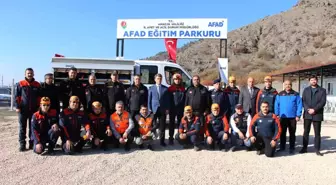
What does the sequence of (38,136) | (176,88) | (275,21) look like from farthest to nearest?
(275,21) < (176,88) < (38,136)

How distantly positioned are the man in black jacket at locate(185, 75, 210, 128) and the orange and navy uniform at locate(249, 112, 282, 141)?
3.85 feet

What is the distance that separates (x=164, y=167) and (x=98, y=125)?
2.07 m

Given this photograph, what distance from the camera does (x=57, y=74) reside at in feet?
32.1

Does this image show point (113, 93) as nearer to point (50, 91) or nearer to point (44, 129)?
point (50, 91)

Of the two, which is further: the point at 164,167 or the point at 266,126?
the point at 266,126

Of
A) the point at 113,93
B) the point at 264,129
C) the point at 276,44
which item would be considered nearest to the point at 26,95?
the point at 113,93

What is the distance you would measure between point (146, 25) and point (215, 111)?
768cm

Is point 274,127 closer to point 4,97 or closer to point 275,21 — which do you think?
point 4,97

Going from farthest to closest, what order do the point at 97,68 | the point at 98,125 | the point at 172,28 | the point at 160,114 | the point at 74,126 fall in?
the point at 172,28 < the point at 97,68 < the point at 160,114 < the point at 98,125 < the point at 74,126

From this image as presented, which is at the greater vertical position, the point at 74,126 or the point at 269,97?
the point at 269,97

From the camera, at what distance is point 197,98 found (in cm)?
737

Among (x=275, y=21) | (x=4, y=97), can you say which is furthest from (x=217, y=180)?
(x=275, y=21)

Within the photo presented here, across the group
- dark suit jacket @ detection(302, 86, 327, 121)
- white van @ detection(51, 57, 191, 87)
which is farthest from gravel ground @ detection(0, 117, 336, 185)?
white van @ detection(51, 57, 191, 87)

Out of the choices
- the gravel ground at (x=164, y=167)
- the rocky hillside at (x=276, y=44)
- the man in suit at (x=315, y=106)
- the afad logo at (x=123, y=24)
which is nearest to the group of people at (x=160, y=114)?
the man in suit at (x=315, y=106)
